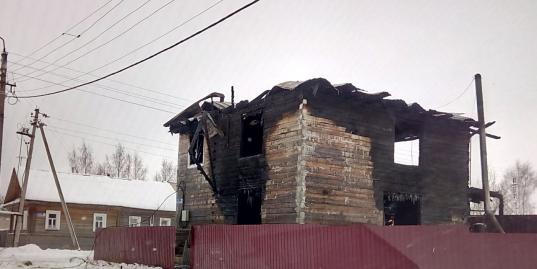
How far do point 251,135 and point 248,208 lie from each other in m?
3.29

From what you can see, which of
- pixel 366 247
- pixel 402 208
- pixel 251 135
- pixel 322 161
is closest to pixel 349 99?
pixel 322 161

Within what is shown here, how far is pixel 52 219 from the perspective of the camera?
1452 inches

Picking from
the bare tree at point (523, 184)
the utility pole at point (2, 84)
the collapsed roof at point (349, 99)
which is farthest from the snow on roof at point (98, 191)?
the bare tree at point (523, 184)

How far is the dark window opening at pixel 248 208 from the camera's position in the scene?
1995 centimetres

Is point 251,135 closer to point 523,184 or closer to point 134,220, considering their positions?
point 134,220

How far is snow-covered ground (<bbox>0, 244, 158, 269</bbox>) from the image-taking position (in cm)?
2028

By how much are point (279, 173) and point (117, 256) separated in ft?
32.9

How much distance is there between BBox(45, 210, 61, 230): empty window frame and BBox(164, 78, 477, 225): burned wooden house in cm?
1802

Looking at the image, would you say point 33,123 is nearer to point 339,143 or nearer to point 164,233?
point 164,233

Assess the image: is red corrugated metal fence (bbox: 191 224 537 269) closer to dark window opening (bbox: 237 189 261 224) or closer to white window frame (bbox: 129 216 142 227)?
dark window opening (bbox: 237 189 261 224)

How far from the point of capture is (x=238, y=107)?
66.8ft

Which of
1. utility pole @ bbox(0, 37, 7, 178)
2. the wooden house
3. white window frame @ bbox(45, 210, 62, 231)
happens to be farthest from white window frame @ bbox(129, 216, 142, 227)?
utility pole @ bbox(0, 37, 7, 178)

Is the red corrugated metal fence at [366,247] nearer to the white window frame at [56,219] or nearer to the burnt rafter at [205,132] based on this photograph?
the burnt rafter at [205,132]

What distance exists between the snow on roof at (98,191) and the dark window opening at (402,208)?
20282mm
